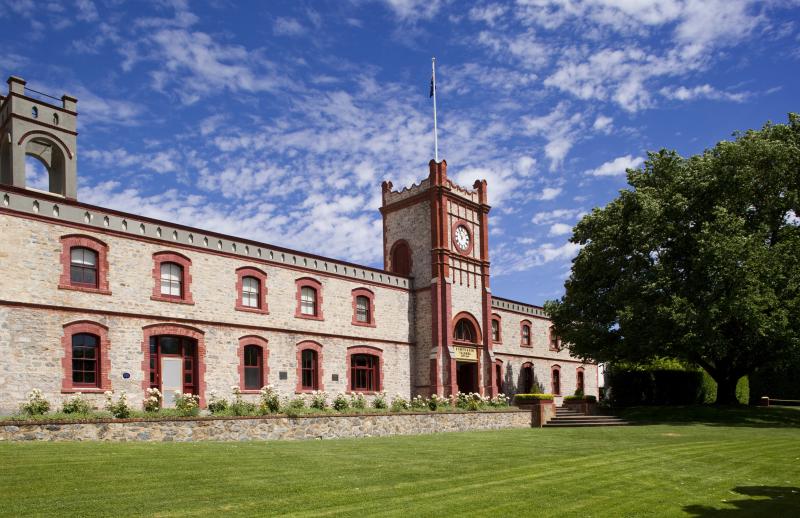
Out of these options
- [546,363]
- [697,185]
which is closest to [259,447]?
[697,185]

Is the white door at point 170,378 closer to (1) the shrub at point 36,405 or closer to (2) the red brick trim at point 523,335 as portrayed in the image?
(1) the shrub at point 36,405

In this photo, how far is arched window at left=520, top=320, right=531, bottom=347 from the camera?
45.8 m

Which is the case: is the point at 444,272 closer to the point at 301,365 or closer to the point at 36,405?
the point at 301,365

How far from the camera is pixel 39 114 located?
30578 mm

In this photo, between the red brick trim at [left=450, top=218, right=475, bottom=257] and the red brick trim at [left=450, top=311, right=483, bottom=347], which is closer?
the red brick trim at [left=450, top=311, right=483, bottom=347]

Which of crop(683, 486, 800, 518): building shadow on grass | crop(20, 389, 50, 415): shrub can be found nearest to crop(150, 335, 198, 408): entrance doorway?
crop(20, 389, 50, 415): shrub

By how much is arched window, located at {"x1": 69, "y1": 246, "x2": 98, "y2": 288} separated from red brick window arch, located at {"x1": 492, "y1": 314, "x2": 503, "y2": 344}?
83.6ft

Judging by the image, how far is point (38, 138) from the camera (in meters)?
30.6

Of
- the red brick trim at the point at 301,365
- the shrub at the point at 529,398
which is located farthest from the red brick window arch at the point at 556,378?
the red brick trim at the point at 301,365

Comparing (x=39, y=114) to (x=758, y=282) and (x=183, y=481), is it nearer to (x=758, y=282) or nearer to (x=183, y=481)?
(x=183, y=481)

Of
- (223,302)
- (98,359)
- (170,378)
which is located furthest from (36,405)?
(223,302)

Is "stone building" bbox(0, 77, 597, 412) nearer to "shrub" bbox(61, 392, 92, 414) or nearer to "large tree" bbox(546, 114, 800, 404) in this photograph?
"shrub" bbox(61, 392, 92, 414)

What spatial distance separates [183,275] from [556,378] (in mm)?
31592

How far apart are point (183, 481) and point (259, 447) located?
5.76 m
